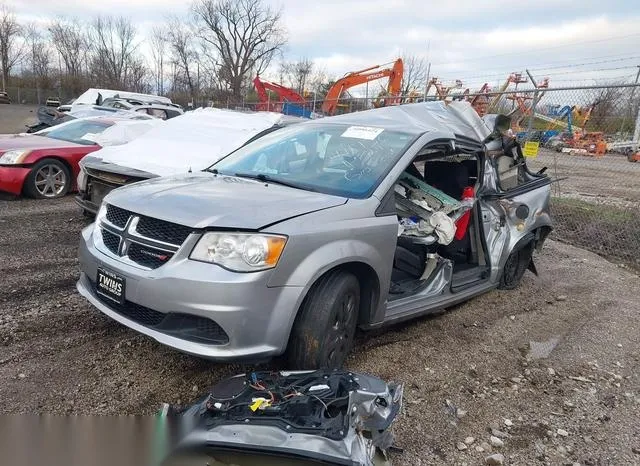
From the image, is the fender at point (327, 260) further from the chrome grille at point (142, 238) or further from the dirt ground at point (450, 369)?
the dirt ground at point (450, 369)

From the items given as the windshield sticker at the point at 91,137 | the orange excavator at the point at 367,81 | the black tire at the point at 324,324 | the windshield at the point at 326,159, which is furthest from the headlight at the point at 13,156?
the orange excavator at the point at 367,81

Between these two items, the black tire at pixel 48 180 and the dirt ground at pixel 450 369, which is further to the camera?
the black tire at pixel 48 180

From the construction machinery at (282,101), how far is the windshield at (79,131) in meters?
13.4

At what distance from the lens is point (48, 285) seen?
14.4ft

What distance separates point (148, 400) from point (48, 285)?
2.18 meters

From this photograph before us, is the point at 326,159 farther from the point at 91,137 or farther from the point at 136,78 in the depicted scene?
the point at 136,78

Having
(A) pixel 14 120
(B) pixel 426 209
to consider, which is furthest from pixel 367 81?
(A) pixel 14 120

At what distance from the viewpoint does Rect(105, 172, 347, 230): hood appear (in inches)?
104

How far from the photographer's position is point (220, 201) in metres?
2.86

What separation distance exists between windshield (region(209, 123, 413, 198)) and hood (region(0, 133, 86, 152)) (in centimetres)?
510

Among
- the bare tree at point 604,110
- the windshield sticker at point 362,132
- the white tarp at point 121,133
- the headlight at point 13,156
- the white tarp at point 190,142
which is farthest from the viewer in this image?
the white tarp at point 121,133

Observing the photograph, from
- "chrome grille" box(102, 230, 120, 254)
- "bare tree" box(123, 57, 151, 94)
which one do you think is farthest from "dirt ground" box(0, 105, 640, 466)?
"bare tree" box(123, 57, 151, 94)

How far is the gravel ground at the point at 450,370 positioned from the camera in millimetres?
2736

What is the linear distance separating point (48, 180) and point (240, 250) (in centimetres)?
664
